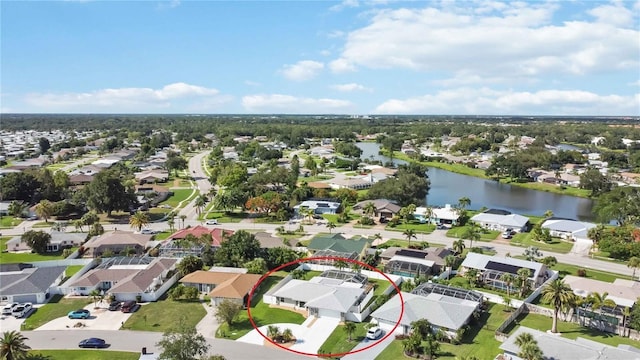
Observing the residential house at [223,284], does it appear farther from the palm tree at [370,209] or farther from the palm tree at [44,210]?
the palm tree at [44,210]

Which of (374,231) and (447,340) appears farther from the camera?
(374,231)

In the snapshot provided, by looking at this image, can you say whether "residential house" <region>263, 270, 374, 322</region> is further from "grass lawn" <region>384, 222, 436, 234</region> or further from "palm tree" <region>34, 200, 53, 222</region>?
"palm tree" <region>34, 200, 53, 222</region>

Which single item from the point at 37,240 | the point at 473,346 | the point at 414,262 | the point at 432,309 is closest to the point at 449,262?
the point at 414,262

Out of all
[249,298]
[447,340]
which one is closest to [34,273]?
[249,298]

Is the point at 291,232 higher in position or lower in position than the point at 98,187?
lower

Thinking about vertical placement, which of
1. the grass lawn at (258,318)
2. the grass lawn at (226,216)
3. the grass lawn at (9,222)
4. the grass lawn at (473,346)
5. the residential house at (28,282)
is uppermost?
the residential house at (28,282)

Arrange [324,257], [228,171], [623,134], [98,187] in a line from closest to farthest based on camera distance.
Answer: [324,257] → [98,187] → [228,171] → [623,134]

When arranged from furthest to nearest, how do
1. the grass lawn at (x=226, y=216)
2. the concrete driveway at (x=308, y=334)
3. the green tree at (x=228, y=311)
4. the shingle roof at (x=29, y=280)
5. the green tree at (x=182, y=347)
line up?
the grass lawn at (x=226, y=216), the shingle roof at (x=29, y=280), the green tree at (x=228, y=311), the concrete driveway at (x=308, y=334), the green tree at (x=182, y=347)

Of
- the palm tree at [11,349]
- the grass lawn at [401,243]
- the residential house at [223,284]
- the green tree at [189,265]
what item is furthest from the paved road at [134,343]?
the grass lawn at [401,243]

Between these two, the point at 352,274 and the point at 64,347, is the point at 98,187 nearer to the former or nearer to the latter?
the point at 64,347
